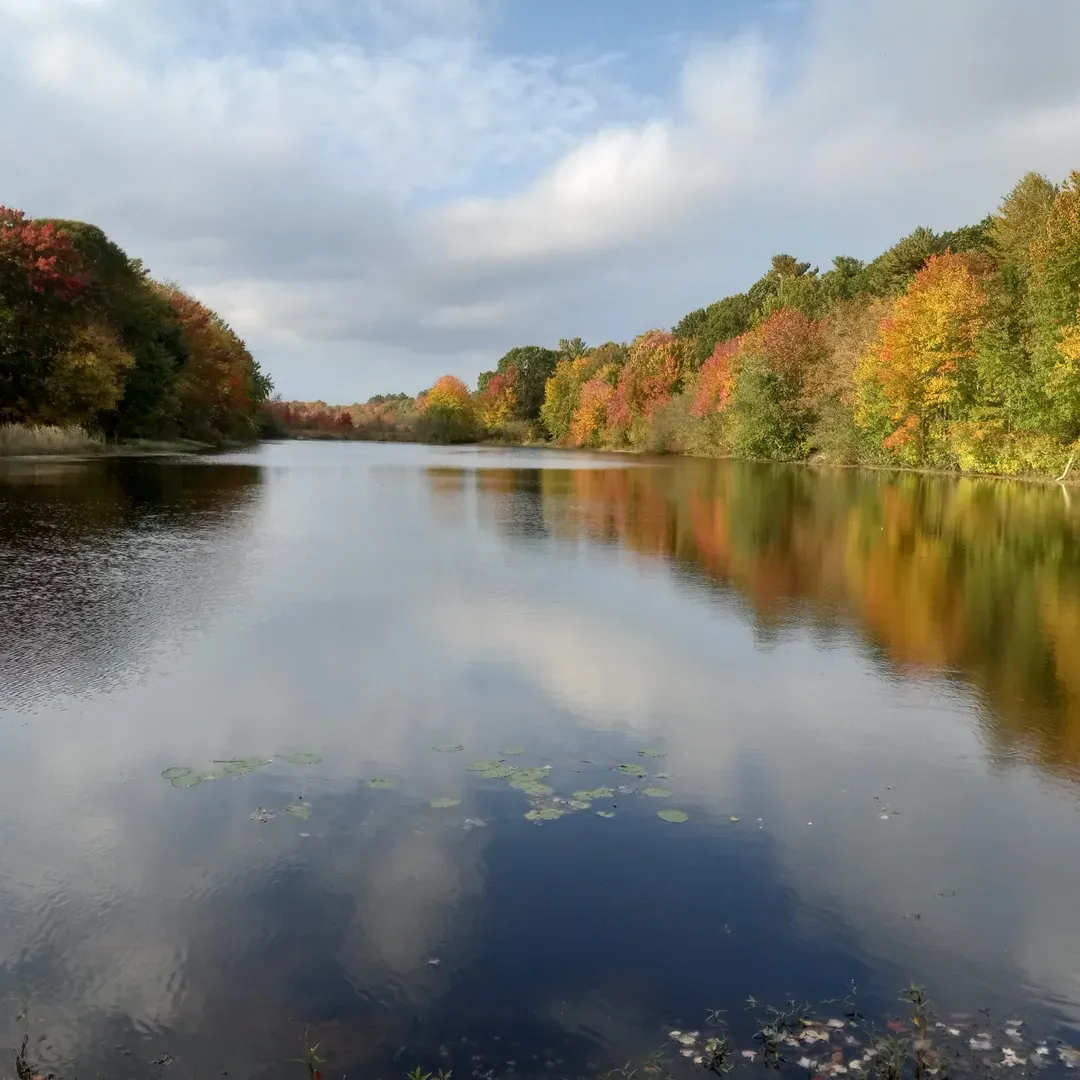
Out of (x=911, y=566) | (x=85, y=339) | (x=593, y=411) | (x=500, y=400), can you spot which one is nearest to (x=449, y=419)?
(x=500, y=400)

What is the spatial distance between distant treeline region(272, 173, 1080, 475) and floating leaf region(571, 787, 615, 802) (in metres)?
32.7

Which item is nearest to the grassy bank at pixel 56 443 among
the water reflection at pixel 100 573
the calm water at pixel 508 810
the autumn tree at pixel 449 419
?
the water reflection at pixel 100 573

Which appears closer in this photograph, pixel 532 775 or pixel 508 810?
pixel 508 810

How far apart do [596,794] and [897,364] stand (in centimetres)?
4336

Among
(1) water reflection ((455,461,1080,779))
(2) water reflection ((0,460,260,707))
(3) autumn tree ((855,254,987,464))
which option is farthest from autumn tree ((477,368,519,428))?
(2) water reflection ((0,460,260,707))

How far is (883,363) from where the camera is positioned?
46531 millimetres

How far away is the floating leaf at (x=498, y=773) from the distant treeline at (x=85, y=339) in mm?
44191

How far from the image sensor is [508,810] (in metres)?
5.98

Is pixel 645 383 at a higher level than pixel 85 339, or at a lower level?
higher

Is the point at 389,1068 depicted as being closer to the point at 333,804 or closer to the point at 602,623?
the point at 333,804

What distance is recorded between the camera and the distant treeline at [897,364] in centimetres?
3666

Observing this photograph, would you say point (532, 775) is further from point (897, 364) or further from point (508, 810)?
point (897, 364)

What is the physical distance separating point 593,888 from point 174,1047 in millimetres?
2195

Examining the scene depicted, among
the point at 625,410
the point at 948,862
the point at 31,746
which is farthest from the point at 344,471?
the point at 625,410
